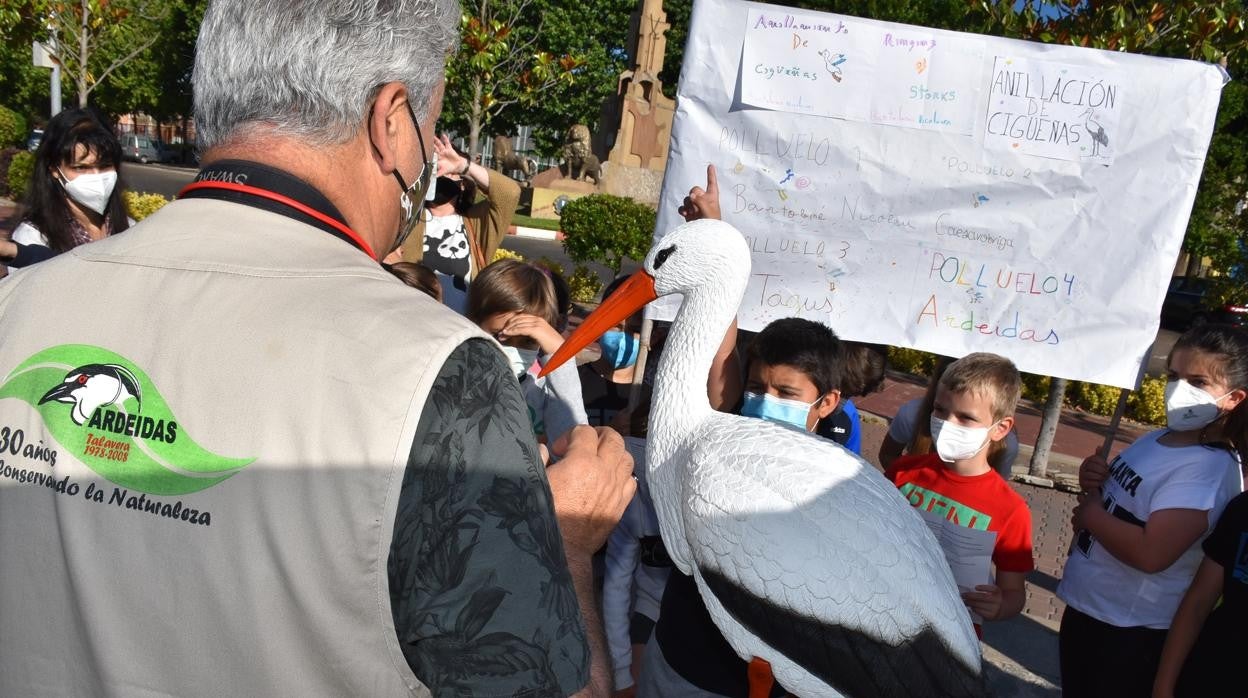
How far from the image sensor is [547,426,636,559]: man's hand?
1.42 m

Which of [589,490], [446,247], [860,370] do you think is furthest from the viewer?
[446,247]

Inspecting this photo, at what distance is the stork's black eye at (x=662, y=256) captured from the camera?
8.36 ft

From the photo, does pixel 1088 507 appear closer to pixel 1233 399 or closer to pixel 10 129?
pixel 1233 399

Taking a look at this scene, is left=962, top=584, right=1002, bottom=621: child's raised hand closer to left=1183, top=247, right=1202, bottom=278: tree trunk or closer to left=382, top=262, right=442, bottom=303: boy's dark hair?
left=382, top=262, right=442, bottom=303: boy's dark hair

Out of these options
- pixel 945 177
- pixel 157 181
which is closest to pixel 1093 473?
pixel 945 177

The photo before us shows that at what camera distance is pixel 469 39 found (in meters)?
13.6

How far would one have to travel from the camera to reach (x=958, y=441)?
2713mm

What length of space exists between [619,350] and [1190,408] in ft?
7.53

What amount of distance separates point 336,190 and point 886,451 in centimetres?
310

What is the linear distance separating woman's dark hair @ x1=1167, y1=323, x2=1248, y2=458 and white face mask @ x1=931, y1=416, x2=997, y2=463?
732 millimetres

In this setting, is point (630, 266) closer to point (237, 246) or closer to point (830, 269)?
point (830, 269)

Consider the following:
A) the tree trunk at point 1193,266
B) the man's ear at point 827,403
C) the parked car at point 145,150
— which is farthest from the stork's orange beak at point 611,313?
the parked car at point 145,150

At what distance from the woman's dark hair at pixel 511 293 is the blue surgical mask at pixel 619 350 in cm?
85

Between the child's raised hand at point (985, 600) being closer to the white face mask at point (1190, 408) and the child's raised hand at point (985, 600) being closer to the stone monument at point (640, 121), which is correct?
the white face mask at point (1190, 408)
